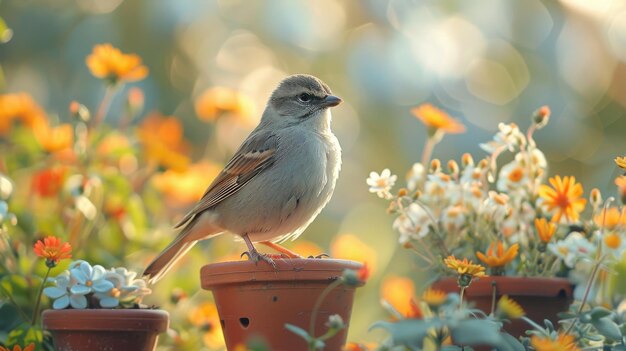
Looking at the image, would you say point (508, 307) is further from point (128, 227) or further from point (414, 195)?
point (128, 227)

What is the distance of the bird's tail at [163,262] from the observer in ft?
12.0

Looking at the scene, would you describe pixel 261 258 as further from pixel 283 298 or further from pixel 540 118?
pixel 540 118

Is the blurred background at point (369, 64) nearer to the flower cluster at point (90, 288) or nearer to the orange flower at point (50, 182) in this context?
the orange flower at point (50, 182)

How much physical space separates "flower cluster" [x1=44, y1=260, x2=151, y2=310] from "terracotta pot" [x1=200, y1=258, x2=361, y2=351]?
336 millimetres

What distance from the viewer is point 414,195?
321cm

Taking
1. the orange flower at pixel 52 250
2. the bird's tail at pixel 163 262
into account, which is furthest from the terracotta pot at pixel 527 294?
the orange flower at pixel 52 250

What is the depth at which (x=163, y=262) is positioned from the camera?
12.1ft

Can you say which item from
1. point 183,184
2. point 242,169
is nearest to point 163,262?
point 242,169

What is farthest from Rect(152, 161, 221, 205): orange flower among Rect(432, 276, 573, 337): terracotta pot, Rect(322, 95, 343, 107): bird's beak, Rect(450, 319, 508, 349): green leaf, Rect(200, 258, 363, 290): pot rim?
Rect(450, 319, 508, 349): green leaf

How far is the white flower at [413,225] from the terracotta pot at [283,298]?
0.45m

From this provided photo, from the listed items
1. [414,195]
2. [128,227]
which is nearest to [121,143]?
[128,227]

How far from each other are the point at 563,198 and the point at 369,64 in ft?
12.2

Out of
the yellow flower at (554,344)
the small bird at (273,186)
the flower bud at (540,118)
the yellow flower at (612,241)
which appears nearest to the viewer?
the yellow flower at (554,344)

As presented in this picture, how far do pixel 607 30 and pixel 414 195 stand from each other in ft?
12.5
